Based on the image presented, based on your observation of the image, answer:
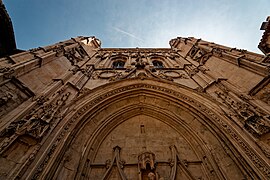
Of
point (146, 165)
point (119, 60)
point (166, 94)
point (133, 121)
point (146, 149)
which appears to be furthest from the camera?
point (119, 60)

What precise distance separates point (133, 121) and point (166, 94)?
2.14 metres

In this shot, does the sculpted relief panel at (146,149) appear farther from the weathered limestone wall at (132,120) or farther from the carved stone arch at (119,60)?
the carved stone arch at (119,60)

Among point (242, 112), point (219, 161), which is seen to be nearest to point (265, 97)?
point (242, 112)

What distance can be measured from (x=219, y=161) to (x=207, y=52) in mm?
7342

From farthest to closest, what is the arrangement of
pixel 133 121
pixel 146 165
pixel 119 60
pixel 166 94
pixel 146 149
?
pixel 119 60 < pixel 166 94 < pixel 133 121 < pixel 146 149 < pixel 146 165

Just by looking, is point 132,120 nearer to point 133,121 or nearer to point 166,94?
point 133,121

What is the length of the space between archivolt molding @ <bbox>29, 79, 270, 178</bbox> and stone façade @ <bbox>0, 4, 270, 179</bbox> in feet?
0.10

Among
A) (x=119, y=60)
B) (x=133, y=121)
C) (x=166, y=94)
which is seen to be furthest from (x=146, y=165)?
(x=119, y=60)

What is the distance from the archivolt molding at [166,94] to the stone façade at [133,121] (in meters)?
0.03

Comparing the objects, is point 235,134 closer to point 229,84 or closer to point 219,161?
Result: point 219,161

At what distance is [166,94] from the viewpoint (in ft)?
25.4

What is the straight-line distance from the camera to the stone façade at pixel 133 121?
4.22 m

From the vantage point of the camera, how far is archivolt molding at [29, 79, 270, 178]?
4.08 meters

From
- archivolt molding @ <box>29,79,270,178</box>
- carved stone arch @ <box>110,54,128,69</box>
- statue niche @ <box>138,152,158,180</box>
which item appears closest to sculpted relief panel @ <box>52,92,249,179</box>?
statue niche @ <box>138,152,158,180</box>
